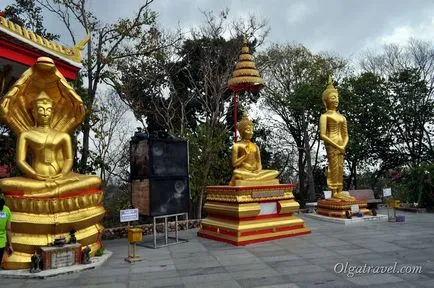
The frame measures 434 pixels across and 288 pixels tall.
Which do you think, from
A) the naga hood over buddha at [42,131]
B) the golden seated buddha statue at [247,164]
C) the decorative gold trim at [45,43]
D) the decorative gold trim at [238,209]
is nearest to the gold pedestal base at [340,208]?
the golden seated buddha statue at [247,164]

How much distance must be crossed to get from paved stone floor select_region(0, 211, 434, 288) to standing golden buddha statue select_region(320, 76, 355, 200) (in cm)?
315

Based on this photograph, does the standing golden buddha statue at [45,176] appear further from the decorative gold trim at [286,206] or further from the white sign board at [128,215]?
the decorative gold trim at [286,206]

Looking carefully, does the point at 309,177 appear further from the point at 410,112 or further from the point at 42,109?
the point at 42,109

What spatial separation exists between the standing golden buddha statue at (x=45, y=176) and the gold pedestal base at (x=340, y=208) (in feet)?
23.7

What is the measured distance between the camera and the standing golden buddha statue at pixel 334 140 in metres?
13.0

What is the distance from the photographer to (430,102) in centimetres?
2339

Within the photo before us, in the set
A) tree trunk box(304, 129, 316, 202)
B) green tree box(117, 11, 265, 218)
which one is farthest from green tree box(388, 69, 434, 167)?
green tree box(117, 11, 265, 218)

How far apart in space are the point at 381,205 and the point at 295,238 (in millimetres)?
9933

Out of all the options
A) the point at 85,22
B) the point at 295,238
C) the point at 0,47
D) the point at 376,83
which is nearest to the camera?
the point at 0,47

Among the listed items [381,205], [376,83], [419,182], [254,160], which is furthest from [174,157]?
[376,83]

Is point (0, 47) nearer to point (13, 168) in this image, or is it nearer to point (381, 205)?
point (13, 168)

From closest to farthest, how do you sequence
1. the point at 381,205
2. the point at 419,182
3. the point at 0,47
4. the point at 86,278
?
the point at 86,278, the point at 0,47, the point at 419,182, the point at 381,205

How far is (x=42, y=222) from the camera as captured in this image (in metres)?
7.27

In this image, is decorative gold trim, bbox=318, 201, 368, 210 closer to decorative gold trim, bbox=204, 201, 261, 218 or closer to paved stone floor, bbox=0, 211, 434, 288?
paved stone floor, bbox=0, 211, 434, 288
